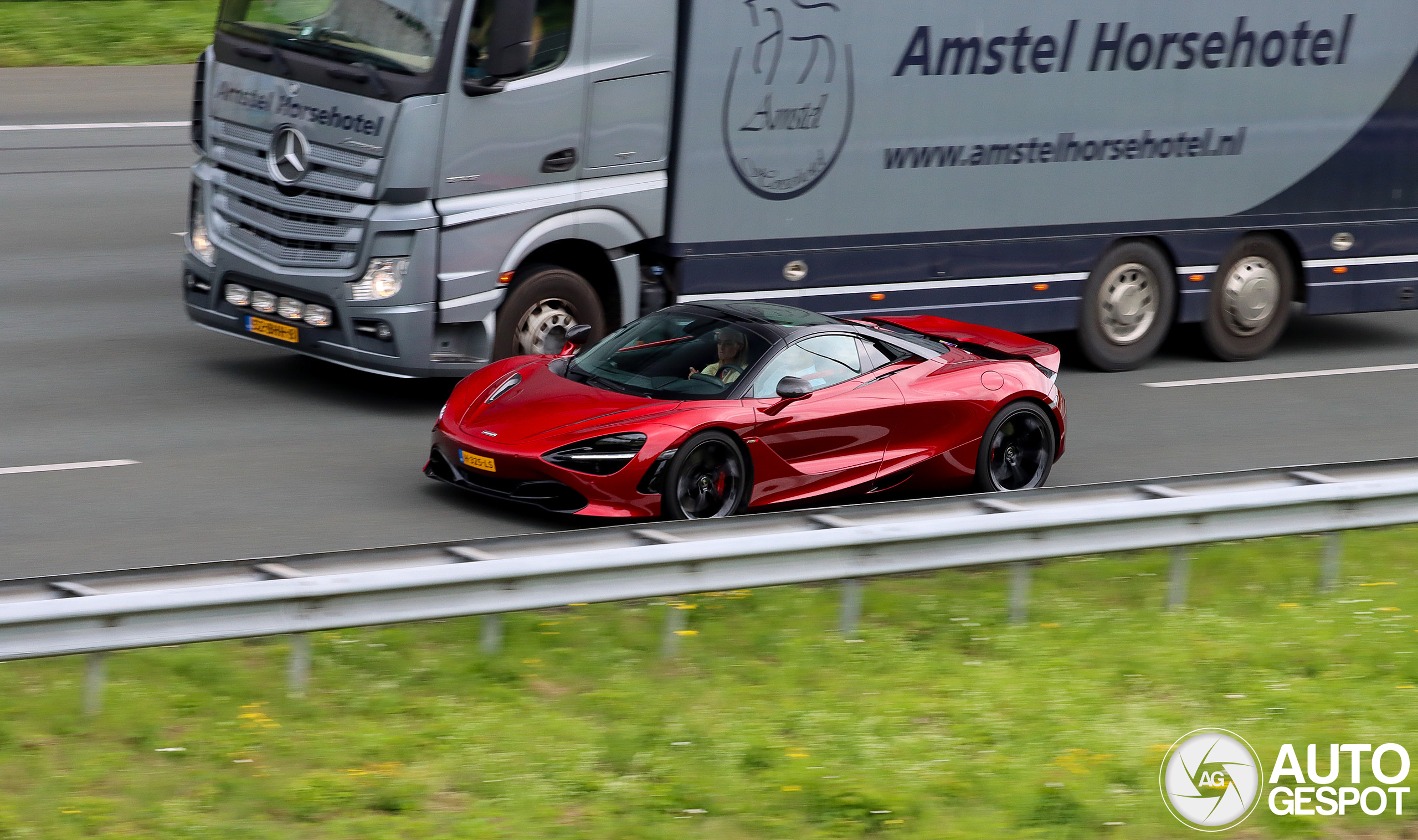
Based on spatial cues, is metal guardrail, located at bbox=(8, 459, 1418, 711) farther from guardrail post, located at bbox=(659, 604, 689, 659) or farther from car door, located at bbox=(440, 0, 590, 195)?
car door, located at bbox=(440, 0, 590, 195)

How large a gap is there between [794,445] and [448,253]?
3088 millimetres

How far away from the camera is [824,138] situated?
42.1ft

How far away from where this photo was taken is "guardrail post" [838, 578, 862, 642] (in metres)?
7.43

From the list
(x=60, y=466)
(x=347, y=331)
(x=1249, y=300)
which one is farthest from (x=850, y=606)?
(x=1249, y=300)

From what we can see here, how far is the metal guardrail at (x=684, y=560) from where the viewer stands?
620cm

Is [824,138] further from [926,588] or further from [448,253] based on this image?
[926,588]

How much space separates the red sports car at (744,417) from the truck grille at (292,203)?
1.76 meters

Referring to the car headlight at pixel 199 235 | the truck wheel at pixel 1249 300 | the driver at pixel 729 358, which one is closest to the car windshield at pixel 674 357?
the driver at pixel 729 358

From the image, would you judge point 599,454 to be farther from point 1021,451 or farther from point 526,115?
point 526,115

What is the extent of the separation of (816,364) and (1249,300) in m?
6.21

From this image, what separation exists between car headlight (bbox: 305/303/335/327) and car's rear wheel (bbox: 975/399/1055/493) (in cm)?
445

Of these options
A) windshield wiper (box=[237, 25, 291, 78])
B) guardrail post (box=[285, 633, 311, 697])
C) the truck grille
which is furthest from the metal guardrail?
windshield wiper (box=[237, 25, 291, 78])

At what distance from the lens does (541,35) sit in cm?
1170

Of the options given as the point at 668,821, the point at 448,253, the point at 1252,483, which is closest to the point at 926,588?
the point at 1252,483
